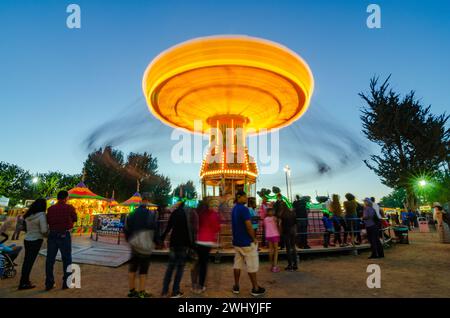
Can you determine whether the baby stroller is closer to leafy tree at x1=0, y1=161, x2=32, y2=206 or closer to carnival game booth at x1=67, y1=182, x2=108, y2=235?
carnival game booth at x1=67, y1=182, x2=108, y2=235

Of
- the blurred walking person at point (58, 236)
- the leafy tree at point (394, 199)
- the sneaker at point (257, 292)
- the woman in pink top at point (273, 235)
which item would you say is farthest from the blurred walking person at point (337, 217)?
the leafy tree at point (394, 199)

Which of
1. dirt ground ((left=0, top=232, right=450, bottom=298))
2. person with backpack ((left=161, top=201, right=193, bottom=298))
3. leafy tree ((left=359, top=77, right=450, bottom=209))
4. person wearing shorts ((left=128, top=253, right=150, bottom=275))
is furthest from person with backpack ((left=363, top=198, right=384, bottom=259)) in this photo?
A: leafy tree ((left=359, top=77, right=450, bottom=209))

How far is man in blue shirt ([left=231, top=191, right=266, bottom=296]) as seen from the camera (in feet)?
14.0

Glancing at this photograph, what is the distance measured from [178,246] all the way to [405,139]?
2202 centimetres

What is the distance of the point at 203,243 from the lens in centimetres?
454

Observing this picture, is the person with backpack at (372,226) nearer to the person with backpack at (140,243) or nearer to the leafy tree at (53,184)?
the person with backpack at (140,243)

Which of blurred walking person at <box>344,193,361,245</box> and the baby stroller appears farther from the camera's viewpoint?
blurred walking person at <box>344,193,361,245</box>

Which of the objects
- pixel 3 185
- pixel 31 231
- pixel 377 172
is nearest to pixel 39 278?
pixel 31 231

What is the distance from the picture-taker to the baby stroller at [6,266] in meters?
5.59

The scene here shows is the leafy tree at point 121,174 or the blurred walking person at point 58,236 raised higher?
the leafy tree at point 121,174

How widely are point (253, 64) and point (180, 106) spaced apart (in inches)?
265

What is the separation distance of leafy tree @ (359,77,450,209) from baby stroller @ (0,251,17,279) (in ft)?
77.0

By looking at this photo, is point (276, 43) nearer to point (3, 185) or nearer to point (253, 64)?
point (253, 64)

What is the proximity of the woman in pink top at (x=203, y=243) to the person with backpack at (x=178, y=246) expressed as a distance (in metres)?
0.21
